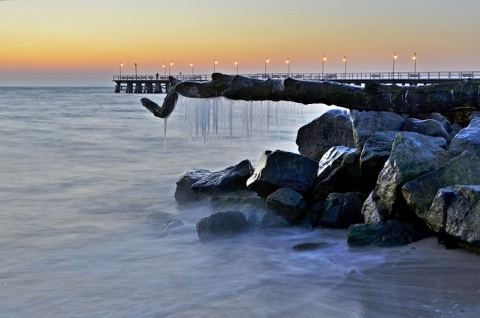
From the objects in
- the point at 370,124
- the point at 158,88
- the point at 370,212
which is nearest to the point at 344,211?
the point at 370,212

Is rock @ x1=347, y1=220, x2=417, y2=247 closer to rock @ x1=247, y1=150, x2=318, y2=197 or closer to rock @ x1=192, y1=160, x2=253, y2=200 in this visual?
Result: rock @ x1=247, y1=150, x2=318, y2=197

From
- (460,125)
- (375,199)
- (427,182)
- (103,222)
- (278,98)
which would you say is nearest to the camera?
(278,98)

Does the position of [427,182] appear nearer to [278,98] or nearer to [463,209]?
[463,209]

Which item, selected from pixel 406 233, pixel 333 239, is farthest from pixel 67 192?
pixel 406 233

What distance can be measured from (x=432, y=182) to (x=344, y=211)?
7.15 ft

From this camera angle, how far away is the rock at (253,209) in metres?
10.8

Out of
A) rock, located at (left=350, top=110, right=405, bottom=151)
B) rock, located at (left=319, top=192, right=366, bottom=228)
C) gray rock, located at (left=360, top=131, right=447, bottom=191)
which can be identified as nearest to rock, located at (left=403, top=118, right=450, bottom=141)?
rock, located at (left=350, top=110, right=405, bottom=151)

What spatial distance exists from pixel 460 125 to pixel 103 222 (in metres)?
10.0

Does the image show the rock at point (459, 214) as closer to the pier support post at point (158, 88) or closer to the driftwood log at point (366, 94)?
the driftwood log at point (366, 94)

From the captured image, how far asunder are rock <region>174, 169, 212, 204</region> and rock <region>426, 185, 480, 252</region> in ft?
23.1

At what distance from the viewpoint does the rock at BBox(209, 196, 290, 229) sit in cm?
1081

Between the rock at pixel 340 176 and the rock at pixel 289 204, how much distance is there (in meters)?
0.51

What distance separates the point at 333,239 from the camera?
394 inches

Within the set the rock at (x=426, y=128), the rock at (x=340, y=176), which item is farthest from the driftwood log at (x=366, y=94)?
the rock at (x=426, y=128)
